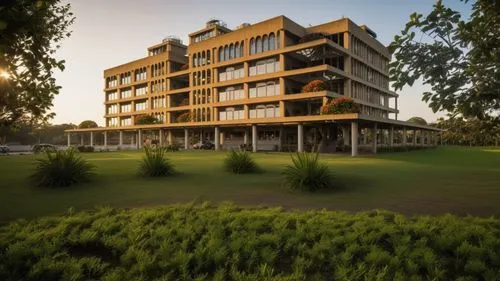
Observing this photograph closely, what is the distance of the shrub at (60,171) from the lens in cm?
1267

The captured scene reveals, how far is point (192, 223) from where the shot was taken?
25.6ft

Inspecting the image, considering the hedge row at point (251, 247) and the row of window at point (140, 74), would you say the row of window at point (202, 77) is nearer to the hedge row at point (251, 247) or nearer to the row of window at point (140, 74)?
the row of window at point (140, 74)

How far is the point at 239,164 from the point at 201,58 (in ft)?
153

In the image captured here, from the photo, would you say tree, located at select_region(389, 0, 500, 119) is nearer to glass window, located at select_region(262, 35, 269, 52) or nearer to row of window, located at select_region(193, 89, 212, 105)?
glass window, located at select_region(262, 35, 269, 52)

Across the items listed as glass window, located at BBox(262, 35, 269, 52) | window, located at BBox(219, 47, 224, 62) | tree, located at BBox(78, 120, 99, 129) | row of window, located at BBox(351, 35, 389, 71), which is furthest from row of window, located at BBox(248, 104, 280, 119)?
tree, located at BBox(78, 120, 99, 129)

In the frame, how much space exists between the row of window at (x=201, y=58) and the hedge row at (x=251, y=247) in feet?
174

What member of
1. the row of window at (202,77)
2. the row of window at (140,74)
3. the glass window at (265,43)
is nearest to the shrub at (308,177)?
the glass window at (265,43)

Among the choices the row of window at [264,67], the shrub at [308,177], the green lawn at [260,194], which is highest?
the row of window at [264,67]

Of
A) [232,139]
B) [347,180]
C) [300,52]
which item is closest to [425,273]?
[347,180]

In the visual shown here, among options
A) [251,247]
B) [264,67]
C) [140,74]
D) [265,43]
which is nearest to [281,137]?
[264,67]

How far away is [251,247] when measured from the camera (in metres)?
6.39

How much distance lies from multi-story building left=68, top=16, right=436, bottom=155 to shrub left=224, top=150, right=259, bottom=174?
59.7 ft

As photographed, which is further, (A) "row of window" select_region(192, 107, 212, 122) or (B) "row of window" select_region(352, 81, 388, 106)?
(A) "row of window" select_region(192, 107, 212, 122)

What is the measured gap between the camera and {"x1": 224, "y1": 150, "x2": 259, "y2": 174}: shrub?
16906 mm
